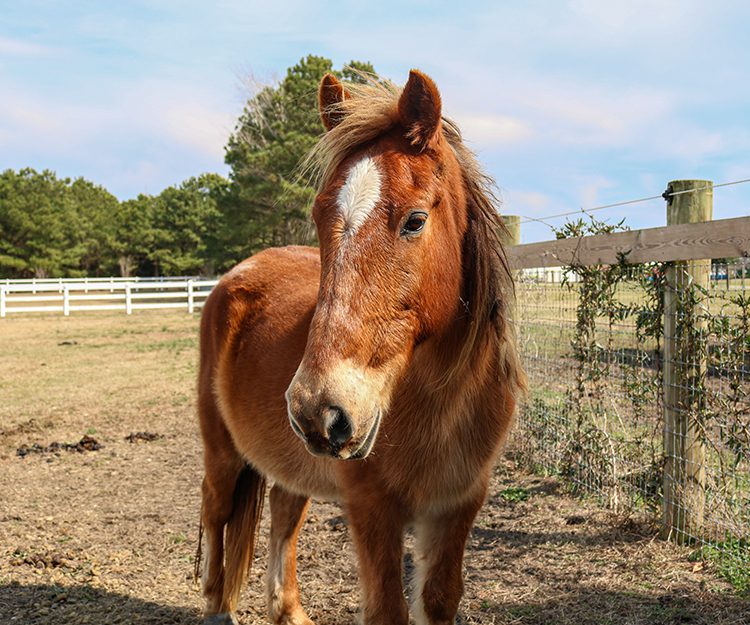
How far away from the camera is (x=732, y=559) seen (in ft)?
11.8

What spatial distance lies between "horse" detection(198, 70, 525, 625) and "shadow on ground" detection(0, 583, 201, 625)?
1.02ft

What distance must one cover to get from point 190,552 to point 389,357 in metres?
3.13

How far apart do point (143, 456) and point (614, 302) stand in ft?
15.3

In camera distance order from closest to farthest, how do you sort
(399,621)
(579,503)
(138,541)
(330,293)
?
A: 1. (330,293)
2. (399,621)
3. (138,541)
4. (579,503)

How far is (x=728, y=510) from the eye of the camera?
377cm

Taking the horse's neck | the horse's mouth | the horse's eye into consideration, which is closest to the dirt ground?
the horse's neck

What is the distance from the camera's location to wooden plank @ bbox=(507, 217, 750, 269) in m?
3.38

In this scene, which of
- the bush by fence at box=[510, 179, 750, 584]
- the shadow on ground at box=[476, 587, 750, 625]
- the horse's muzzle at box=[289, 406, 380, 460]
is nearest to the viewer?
the horse's muzzle at box=[289, 406, 380, 460]

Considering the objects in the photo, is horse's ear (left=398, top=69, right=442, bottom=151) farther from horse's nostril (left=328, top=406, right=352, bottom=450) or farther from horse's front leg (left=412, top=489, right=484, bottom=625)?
horse's front leg (left=412, top=489, right=484, bottom=625)

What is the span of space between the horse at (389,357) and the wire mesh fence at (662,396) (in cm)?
181

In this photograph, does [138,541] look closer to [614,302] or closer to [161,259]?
[614,302]

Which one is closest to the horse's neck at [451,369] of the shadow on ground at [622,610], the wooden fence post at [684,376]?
the shadow on ground at [622,610]

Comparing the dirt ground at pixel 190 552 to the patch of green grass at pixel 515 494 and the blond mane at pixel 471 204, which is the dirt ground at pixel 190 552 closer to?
the patch of green grass at pixel 515 494

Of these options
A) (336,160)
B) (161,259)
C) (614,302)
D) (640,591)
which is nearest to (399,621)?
(336,160)
